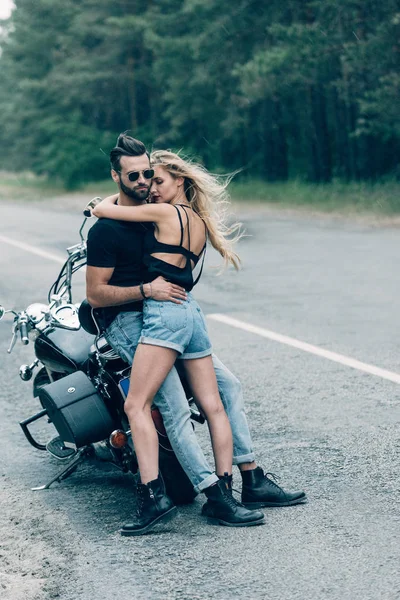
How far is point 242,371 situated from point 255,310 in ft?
8.42

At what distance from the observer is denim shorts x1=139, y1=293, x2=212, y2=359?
15.9ft

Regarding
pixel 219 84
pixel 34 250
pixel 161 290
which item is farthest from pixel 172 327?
pixel 219 84

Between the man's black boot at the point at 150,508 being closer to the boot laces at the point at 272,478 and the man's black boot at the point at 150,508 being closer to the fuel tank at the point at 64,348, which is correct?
the boot laces at the point at 272,478

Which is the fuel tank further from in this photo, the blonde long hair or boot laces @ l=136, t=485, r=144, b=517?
the blonde long hair

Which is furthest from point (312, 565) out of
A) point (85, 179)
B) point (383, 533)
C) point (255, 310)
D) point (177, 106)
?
point (85, 179)

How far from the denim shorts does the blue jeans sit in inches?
4.5

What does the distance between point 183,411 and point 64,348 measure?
0.97 meters

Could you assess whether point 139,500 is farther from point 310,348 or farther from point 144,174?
point 310,348

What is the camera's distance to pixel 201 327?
4992mm

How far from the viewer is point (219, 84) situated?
37156 mm

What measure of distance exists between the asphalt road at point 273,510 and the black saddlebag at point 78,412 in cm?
38

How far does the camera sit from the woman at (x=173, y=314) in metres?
4.82

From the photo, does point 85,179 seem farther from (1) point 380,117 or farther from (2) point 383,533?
(2) point 383,533

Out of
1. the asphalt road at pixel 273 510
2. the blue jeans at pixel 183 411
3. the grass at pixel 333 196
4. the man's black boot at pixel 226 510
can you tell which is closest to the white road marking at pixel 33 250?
the asphalt road at pixel 273 510
